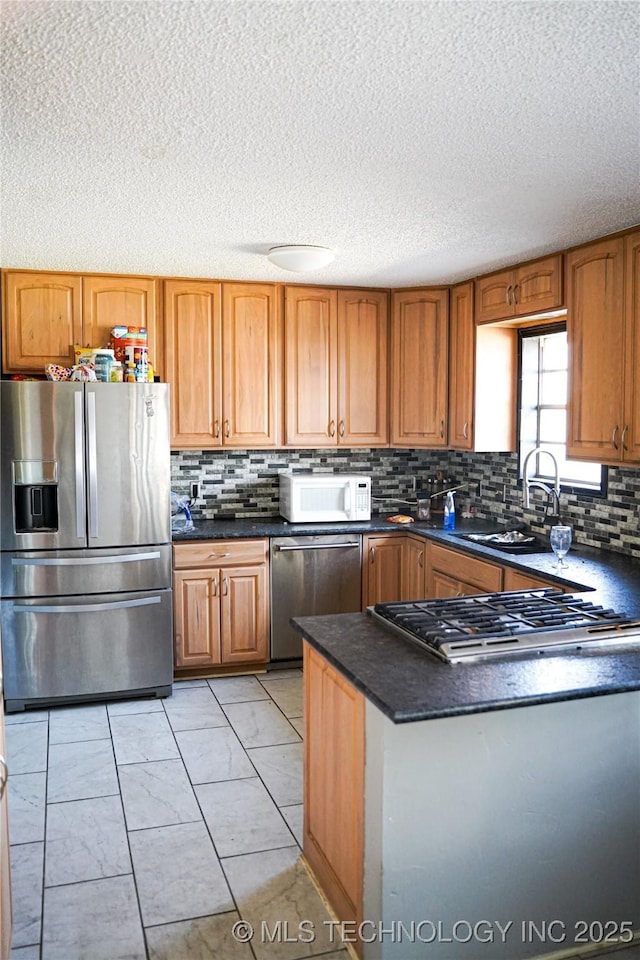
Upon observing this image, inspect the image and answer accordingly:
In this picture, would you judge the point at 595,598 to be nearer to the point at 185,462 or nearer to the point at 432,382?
the point at 432,382

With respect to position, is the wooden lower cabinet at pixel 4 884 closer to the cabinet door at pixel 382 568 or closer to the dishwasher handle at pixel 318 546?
the dishwasher handle at pixel 318 546

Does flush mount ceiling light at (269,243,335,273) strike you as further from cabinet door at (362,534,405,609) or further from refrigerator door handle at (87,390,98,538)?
cabinet door at (362,534,405,609)

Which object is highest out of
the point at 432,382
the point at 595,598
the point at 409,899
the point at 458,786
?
the point at 432,382

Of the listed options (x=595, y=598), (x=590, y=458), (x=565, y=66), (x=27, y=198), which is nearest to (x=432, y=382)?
(x=590, y=458)

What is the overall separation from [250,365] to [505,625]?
109 inches

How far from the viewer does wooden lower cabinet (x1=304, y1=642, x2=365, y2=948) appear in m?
2.18

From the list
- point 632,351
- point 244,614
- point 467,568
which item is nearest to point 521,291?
point 632,351

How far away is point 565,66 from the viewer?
1.85 m

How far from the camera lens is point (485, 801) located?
2.09 meters

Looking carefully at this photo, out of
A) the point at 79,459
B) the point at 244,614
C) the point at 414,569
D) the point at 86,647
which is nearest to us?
the point at 79,459

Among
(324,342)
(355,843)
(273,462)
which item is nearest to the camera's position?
(355,843)

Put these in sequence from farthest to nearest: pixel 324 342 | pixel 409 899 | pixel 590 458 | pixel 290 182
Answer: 1. pixel 324 342
2. pixel 590 458
3. pixel 290 182
4. pixel 409 899

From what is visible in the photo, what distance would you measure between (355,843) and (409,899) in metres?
0.22

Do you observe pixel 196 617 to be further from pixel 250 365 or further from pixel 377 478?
pixel 377 478
